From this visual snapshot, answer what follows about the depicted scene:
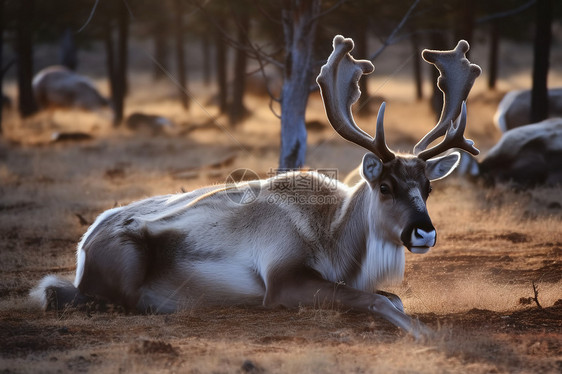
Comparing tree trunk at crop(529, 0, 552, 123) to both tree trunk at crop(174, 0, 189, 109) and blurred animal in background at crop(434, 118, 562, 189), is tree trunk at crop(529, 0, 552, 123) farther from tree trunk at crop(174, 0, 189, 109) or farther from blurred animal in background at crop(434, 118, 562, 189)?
tree trunk at crop(174, 0, 189, 109)

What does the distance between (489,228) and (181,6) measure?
18.7 metres

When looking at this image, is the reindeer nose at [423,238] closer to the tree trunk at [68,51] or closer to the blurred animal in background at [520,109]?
the blurred animal in background at [520,109]

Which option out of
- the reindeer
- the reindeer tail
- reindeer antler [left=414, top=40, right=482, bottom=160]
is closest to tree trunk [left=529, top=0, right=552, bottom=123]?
reindeer antler [left=414, top=40, right=482, bottom=160]

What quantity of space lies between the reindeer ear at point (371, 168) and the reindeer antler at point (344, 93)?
0.39 feet

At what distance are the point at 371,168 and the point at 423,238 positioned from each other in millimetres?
863

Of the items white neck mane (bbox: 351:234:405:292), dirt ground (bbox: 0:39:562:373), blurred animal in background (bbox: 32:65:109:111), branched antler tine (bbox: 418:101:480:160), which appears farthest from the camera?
blurred animal in background (bbox: 32:65:109:111)

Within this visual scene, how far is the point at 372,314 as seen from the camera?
612cm

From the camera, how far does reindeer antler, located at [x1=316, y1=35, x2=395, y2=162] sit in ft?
21.8

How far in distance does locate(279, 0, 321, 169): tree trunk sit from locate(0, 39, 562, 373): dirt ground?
2016mm

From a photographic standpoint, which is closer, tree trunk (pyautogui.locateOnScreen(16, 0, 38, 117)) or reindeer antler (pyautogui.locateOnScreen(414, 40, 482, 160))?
reindeer antler (pyautogui.locateOnScreen(414, 40, 482, 160))

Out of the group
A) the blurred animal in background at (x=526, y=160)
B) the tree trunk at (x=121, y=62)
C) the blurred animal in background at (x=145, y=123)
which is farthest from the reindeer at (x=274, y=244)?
A: the tree trunk at (x=121, y=62)

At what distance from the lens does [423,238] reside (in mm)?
→ 5961

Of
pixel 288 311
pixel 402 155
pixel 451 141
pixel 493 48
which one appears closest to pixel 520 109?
pixel 493 48

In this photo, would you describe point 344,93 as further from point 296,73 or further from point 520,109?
point 520,109
